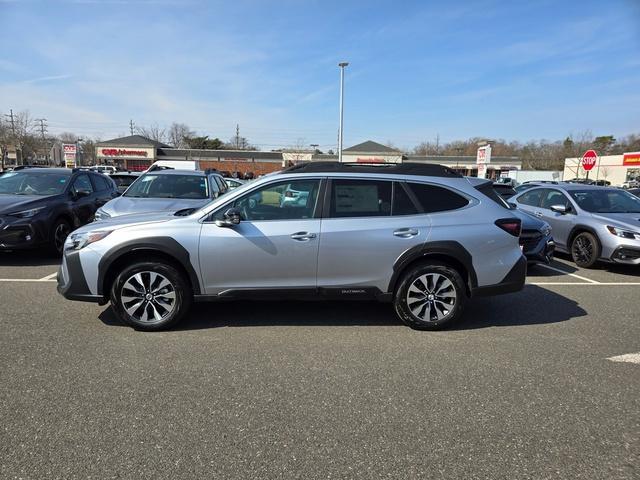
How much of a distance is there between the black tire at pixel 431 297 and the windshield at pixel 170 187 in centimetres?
528

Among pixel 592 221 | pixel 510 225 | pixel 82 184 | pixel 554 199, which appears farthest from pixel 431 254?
pixel 82 184

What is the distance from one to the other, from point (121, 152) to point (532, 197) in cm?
6904

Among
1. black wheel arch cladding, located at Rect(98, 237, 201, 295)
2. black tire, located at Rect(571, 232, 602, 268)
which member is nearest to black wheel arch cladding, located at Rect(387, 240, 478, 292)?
black wheel arch cladding, located at Rect(98, 237, 201, 295)

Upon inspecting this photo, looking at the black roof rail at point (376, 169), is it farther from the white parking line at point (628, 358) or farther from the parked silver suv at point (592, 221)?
the parked silver suv at point (592, 221)

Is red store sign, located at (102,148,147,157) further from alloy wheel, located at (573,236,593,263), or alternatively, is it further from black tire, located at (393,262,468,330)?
black tire, located at (393,262,468,330)

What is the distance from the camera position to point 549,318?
5133 millimetres

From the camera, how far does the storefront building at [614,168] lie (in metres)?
58.1

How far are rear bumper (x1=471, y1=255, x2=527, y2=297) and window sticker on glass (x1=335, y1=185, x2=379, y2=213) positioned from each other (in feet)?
4.92

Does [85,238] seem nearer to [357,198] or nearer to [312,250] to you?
[312,250]

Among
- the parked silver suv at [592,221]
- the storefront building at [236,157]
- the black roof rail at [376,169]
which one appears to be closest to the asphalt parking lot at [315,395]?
the black roof rail at [376,169]

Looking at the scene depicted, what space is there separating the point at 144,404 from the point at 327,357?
1.61 m

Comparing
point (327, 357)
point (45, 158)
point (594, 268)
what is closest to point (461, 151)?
point (45, 158)

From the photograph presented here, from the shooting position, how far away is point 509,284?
4.71 meters

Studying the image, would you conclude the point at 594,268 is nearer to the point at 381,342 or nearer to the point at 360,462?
the point at 381,342
